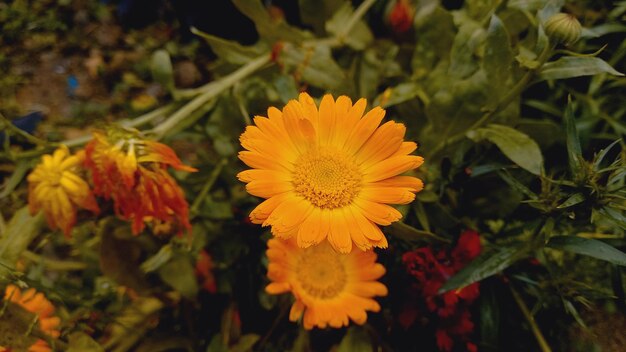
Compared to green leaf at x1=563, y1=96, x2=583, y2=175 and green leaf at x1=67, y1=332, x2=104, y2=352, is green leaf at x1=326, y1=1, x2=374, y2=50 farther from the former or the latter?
green leaf at x1=67, y1=332, x2=104, y2=352

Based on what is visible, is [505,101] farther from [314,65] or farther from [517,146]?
[314,65]

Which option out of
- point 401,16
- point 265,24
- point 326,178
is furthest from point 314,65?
point 326,178

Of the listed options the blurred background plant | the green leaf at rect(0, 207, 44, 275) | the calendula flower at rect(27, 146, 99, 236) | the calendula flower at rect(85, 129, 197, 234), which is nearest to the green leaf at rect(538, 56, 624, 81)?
the blurred background plant

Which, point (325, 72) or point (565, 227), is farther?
point (325, 72)

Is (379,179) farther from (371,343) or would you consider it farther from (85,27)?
(85,27)


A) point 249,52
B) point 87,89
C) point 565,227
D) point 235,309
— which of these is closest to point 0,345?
point 235,309

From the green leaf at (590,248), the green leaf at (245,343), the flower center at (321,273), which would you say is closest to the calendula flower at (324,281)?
the flower center at (321,273)

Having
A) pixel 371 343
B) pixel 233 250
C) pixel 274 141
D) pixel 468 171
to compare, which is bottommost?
pixel 371 343
